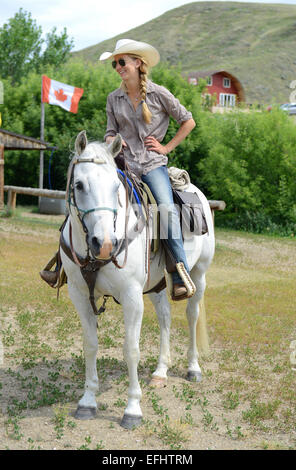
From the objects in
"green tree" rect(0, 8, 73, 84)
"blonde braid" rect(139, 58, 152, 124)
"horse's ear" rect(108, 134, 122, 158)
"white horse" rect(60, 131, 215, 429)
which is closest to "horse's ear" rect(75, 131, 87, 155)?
"white horse" rect(60, 131, 215, 429)

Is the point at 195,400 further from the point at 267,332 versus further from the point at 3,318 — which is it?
the point at 3,318

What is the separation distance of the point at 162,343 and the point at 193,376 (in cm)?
46

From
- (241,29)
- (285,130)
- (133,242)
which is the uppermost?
(241,29)

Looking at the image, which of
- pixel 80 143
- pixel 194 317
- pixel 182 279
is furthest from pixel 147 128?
pixel 194 317

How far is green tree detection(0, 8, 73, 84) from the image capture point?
4272 cm

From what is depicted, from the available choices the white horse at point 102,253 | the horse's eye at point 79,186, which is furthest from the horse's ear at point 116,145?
the horse's eye at point 79,186

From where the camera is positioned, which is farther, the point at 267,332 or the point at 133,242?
the point at 267,332

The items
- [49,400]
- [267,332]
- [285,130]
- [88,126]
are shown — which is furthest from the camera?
[88,126]

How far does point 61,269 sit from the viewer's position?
4.55 meters

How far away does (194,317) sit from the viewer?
5.42m

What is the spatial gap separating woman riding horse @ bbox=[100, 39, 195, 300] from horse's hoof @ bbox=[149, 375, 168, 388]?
3.38 ft

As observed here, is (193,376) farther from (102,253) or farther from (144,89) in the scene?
(144,89)
